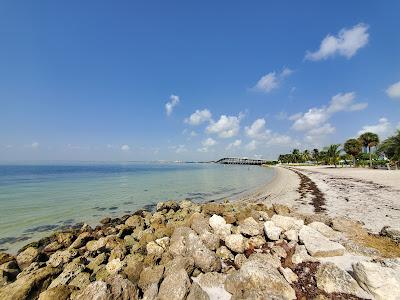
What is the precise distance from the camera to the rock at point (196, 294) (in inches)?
173

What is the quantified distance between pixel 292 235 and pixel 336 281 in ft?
7.08

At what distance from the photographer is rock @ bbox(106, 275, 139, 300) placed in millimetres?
4441

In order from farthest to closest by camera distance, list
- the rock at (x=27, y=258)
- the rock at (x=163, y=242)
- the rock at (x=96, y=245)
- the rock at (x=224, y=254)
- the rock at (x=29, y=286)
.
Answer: the rock at (x=96, y=245) < the rock at (x=27, y=258) < the rock at (x=163, y=242) < the rock at (x=224, y=254) < the rock at (x=29, y=286)

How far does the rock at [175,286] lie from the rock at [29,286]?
305 cm

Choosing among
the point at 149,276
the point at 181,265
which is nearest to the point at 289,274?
the point at 181,265

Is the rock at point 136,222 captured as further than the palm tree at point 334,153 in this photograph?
No

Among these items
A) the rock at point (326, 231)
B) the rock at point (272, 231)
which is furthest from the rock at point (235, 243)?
the rock at point (326, 231)

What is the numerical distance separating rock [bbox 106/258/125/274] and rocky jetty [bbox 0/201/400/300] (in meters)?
0.03

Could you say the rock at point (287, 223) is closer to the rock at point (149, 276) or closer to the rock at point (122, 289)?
the rock at point (149, 276)

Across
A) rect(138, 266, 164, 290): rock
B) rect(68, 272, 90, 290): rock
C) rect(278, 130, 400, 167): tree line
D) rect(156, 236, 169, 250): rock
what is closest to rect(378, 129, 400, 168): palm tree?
rect(278, 130, 400, 167): tree line

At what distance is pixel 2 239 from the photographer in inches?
406

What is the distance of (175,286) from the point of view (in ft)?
14.9

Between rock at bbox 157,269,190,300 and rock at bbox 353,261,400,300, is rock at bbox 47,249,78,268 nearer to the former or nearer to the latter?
rock at bbox 157,269,190,300

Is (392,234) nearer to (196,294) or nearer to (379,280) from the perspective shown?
(379,280)
